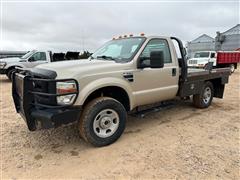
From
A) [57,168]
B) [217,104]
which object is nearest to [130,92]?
[57,168]

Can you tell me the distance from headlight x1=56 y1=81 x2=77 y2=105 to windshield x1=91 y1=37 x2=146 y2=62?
125 cm

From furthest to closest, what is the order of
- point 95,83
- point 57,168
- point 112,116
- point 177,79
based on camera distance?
point 177,79, point 112,116, point 95,83, point 57,168

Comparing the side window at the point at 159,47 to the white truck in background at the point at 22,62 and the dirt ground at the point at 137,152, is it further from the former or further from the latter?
the white truck in background at the point at 22,62

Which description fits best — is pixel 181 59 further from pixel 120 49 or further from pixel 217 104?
pixel 217 104

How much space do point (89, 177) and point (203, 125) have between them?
9.61ft

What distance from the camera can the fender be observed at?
3572 mm

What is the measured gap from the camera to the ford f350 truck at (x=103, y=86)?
3484 mm

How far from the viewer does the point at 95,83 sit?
3729 millimetres

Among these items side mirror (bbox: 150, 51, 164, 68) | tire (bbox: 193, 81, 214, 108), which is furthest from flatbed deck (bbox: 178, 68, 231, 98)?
side mirror (bbox: 150, 51, 164, 68)

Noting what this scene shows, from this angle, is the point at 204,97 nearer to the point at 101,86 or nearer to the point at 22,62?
the point at 101,86

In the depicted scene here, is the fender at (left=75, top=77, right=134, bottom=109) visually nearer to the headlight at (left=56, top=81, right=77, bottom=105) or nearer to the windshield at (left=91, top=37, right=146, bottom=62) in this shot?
the headlight at (left=56, top=81, right=77, bottom=105)

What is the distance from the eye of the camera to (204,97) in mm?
A: 6418

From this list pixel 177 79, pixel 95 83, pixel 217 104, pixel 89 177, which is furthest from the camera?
pixel 217 104

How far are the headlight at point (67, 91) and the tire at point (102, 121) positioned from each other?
1.14 feet
